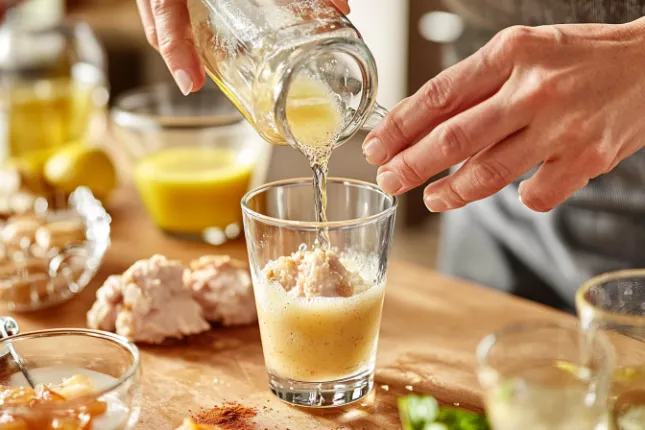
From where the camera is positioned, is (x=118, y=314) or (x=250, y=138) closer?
(x=118, y=314)

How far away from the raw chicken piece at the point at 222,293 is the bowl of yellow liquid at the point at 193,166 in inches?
13.9

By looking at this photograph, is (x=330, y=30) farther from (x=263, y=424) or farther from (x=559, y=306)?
(x=559, y=306)

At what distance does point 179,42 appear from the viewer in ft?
4.08

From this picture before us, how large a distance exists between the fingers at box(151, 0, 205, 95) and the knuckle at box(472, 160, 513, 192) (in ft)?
1.48

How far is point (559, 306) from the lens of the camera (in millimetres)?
1789

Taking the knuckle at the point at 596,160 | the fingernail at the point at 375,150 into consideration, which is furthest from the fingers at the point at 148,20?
the knuckle at the point at 596,160

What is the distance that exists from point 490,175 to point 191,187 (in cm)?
86

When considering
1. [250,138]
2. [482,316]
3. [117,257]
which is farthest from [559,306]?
[117,257]

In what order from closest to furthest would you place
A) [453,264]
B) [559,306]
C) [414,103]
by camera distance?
[414,103] < [559,306] < [453,264]

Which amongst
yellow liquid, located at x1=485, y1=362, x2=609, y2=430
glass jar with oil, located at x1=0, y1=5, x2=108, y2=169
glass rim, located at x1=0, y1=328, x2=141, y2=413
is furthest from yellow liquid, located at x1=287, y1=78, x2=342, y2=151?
glass jar with oil, located at x1=0, y1=5, x2=108, y2=169

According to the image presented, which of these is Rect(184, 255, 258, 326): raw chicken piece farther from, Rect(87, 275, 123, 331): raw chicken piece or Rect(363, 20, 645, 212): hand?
Rect(363, 20, 645, 212): hand

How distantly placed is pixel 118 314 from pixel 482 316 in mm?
566

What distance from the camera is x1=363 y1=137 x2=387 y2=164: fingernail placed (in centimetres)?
105

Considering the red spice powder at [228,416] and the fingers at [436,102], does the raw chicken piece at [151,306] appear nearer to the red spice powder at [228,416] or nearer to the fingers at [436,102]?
the red spice powder at [228,416]
